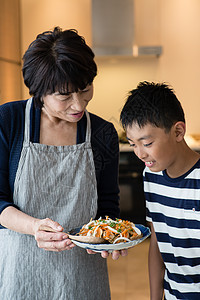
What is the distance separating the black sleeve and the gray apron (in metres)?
0.05

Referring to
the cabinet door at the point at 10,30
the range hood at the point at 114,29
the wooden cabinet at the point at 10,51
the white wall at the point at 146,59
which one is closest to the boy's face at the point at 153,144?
the wooden cabinet at the point at 10,51

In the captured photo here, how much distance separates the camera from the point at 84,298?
1.32 metres

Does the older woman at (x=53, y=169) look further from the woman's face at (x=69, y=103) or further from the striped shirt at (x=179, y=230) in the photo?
the striped shirt at (x=179, y=230)

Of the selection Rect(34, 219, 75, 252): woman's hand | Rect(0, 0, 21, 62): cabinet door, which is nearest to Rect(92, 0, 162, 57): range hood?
Rect(0, 0, 21, 62): cabinet door

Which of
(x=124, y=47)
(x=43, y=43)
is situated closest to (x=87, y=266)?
(x=43, y=43)

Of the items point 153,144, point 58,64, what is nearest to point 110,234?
point 153,144

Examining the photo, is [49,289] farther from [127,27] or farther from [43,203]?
[127,27]

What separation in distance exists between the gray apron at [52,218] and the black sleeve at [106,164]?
5 centimetres

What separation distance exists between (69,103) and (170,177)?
40cm

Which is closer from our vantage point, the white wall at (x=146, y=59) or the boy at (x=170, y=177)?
the boy at (x=170, y=177)

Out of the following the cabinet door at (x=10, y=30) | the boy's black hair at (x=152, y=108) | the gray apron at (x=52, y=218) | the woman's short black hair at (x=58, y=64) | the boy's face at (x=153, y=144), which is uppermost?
the cabinet door at (x=10, y=30)

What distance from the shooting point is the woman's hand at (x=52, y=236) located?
1116mm

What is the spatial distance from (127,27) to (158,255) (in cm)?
343

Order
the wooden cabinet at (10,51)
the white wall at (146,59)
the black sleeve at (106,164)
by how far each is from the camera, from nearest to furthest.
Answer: the black sleeve at (106,164) < the wooden cabinet at (10,51) < the white wall at (146,59)
